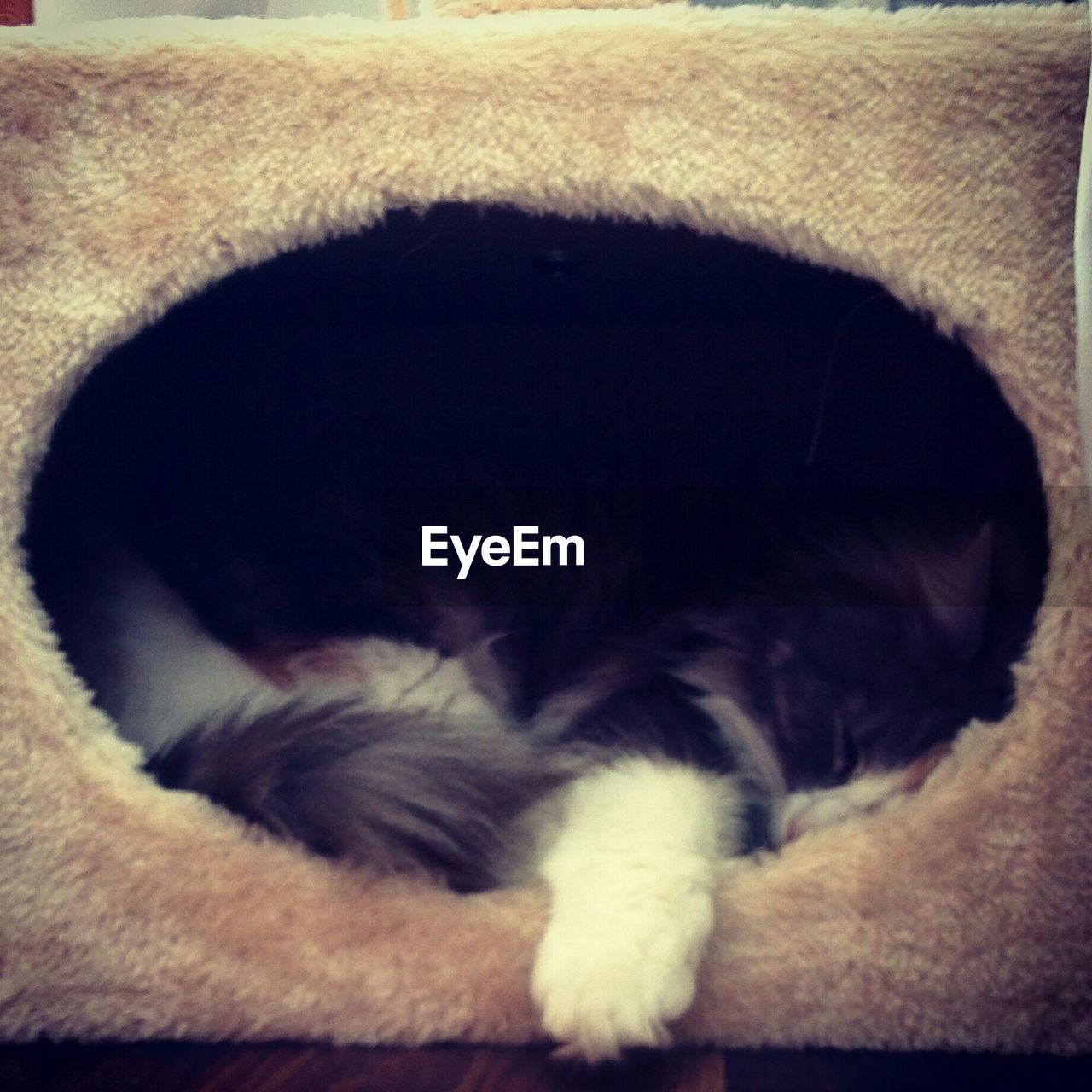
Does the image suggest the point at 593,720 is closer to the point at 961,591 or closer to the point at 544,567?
the point at 544,567

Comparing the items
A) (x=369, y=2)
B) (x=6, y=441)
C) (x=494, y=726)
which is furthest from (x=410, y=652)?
(x=369, y=2)

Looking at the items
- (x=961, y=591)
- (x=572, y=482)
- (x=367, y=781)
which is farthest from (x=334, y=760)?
(x=961, y=591)

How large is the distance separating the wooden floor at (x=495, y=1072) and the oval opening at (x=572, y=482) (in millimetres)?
133

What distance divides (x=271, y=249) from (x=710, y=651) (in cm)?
49

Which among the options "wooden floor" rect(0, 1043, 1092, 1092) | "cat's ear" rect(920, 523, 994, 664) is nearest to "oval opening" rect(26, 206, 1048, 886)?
"cat's ear" rect(920, 523, 994, 664)

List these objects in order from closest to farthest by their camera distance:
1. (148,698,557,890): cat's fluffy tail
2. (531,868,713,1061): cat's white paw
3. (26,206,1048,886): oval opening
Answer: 1. (531,868,713,1061): cat's white paw
2. (148,698,557,890): cat's fluffy tail
3. (26,206,1048,886): oval opening

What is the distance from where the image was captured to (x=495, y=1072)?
1.94 ft

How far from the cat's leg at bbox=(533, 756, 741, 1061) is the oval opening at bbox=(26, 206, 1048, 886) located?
0.21 feet

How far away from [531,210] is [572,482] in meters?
0.34

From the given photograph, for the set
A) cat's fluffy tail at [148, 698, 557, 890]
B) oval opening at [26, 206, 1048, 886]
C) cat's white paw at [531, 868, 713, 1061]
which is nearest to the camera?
cat's white paw at [531, 868, 713, 1061]

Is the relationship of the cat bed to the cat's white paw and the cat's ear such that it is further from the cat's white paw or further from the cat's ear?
the cat's ear

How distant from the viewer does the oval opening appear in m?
0.79

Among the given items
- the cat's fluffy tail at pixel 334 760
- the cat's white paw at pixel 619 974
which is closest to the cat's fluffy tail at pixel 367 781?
the cat's fluffy tail at pixel 334 760

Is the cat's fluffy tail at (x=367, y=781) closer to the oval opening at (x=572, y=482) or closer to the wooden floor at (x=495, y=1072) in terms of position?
the oval opening at (x=572, y=482)
